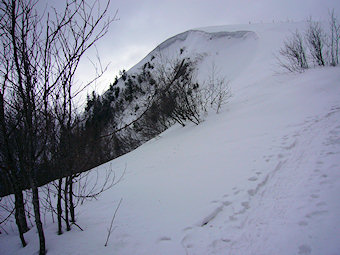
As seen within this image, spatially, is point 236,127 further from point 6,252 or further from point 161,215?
A: point 6,252

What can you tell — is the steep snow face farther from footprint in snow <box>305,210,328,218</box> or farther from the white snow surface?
footprint in snow <box>305,210,328,218</box>

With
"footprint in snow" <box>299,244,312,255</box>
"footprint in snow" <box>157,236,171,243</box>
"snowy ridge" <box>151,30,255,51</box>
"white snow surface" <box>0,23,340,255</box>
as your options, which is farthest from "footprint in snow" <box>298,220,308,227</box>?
"snowy ridge" <box>151,30,255,51</box>

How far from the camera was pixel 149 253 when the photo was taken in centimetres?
165

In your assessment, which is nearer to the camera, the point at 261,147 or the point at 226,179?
the point at 226,179

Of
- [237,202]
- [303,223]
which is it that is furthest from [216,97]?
[303,223]

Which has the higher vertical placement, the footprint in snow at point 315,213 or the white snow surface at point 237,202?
the white snow surface at point 237,202

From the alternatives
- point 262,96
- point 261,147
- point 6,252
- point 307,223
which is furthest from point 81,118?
point 262,96

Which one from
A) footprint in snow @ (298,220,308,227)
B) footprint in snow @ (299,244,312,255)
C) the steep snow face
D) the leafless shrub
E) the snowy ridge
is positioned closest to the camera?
footprint in snow @ (299,244,312,255)

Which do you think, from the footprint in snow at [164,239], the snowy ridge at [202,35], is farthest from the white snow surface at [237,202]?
the snowy ridge at [202,35]

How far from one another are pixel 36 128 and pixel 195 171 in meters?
2.76

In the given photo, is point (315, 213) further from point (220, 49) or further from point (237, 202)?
point (220, 49)

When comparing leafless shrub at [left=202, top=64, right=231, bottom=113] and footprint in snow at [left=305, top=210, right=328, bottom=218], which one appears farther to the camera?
leafless shrub at [left=202, top=64, right=231, bottom=113]

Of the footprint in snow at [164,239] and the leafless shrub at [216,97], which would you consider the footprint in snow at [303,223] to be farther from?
the leafless shrub at [216,97]

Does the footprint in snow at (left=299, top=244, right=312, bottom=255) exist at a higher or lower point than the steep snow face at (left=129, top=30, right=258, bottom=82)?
lower
